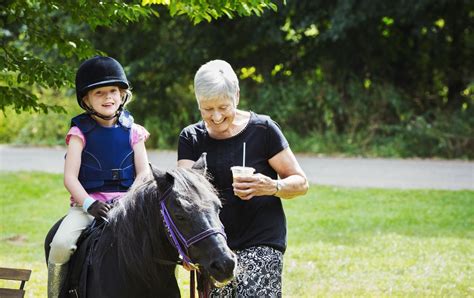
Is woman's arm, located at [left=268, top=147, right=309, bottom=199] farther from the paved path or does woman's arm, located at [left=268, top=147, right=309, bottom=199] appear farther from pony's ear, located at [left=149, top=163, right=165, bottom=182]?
the paved path

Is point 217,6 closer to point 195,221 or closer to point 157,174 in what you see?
point 157,174

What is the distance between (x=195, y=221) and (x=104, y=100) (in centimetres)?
140

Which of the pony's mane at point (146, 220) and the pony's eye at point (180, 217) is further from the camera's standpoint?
the pony's mane at point (146, 220)

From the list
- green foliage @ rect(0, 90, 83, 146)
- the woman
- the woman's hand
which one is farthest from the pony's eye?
green foliage @ rect(0, 90, 83, 146)

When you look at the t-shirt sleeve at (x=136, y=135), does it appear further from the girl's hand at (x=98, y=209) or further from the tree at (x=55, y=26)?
the tree at (x=55, y=26)

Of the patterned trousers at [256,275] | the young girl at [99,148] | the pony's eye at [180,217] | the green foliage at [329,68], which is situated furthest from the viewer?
the green foliage at [329,68]

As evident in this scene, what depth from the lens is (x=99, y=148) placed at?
4.76 metres

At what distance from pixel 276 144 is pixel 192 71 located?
1615 cm

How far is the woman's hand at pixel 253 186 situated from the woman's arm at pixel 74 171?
1003 millimetres

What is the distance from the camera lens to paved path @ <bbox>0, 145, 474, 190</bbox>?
1455 cm

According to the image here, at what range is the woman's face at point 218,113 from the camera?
422 cm

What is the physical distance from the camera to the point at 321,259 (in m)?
9.72

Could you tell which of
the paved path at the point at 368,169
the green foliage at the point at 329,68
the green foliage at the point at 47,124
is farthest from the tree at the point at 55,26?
the green foliage at the point at 47,124

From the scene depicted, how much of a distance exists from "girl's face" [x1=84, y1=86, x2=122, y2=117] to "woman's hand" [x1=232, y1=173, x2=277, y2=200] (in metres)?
1.11
